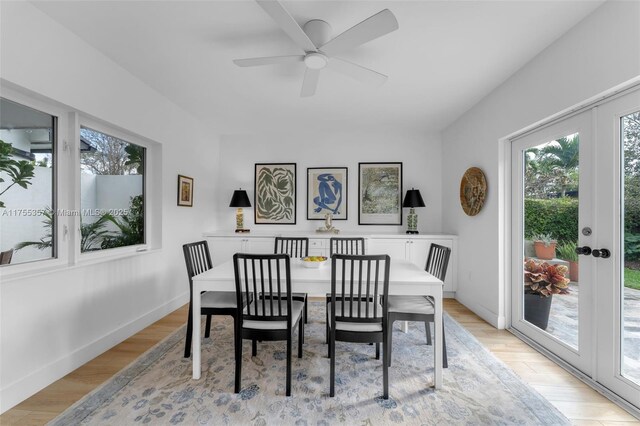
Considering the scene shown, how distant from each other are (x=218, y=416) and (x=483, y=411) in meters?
1.62

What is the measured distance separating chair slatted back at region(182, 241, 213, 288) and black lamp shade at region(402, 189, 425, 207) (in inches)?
116

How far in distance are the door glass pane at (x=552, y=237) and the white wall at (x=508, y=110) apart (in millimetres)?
282

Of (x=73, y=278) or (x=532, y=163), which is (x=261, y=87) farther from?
(x=532, y=163)

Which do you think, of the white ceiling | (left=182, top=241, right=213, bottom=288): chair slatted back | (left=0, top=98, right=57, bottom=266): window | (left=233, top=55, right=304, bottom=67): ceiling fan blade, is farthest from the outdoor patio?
(left=0, top=98, right=57, bottom=266): window

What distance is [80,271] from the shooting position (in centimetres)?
226

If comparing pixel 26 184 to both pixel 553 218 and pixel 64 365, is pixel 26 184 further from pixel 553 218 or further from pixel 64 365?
pixel 553 218

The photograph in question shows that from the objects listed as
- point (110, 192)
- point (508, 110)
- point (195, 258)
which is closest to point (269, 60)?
point (195, 258)

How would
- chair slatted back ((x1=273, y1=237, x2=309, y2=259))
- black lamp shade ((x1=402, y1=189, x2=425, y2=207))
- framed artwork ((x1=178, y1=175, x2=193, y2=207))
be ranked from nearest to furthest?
chair slatted back ((x1=273, y1=237, x2=309, y2=259)) < framed artwork ((x1=178, y1=175, x2=193, y2=207)) < black lamp shade ((x1=402, y1=189, x2=425, y2=207))

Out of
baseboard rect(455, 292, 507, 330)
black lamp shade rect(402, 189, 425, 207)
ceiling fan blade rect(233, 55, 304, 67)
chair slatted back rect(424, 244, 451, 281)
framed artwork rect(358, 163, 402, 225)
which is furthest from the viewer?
framed artwork rect(358, 163, 402, 225)

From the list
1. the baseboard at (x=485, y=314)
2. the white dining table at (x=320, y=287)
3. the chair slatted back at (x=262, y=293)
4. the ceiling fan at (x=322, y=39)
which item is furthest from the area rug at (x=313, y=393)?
the ceiling fan at (x=322, y=39)

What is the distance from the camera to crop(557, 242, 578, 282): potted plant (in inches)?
86.4

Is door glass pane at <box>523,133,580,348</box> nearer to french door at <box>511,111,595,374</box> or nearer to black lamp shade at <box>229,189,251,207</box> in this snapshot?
french door at <box>511,111,595,374</box>

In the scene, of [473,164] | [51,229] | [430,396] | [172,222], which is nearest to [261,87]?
[172,222]

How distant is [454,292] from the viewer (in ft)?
13.4
